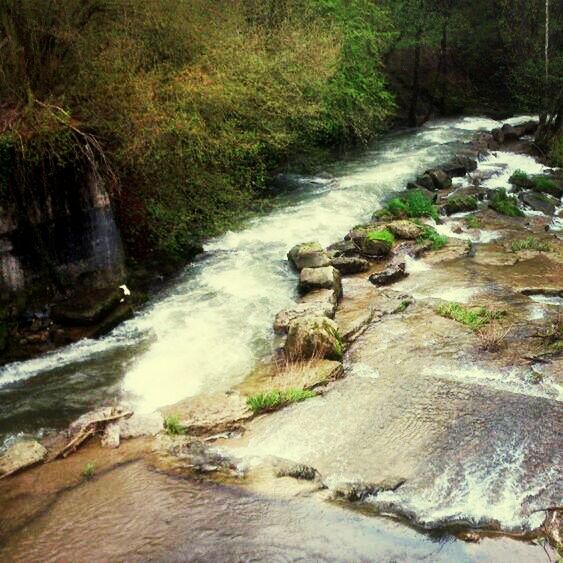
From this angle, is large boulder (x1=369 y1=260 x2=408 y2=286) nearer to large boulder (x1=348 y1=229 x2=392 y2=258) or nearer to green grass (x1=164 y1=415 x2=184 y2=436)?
large boulder (x1=348 y1=229 x2=392 y2=258)

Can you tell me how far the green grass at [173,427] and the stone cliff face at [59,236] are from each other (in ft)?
13.5

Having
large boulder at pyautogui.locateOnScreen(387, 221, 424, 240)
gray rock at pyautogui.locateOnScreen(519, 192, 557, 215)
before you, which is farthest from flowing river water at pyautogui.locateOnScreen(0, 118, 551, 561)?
gray rock at pyautogui.locateOnScreen(519, 192, 557, 215)

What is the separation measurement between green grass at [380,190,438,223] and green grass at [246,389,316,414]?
360 inches

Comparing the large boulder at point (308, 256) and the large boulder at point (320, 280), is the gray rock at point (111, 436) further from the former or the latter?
the large boulder at point (308, 256)

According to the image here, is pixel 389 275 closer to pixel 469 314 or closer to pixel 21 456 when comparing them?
pixel 469 314

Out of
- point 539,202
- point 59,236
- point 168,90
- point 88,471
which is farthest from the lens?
point 539,202

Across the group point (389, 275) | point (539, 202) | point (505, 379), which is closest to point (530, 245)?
point (389, 275)

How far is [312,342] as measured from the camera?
341 inches

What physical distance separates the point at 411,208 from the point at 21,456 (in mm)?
12324

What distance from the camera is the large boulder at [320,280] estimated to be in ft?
36.6

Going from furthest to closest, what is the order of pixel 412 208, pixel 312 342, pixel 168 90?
pixel 412 208 → pixel 168 90 → pixel 312 342

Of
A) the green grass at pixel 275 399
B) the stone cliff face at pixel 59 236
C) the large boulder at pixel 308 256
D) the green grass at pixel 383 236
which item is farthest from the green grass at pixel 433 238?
the stone cliff face at pixel 59 236

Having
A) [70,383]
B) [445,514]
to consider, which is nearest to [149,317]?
[70,383]

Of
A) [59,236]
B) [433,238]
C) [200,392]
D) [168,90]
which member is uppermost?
[168,90]
